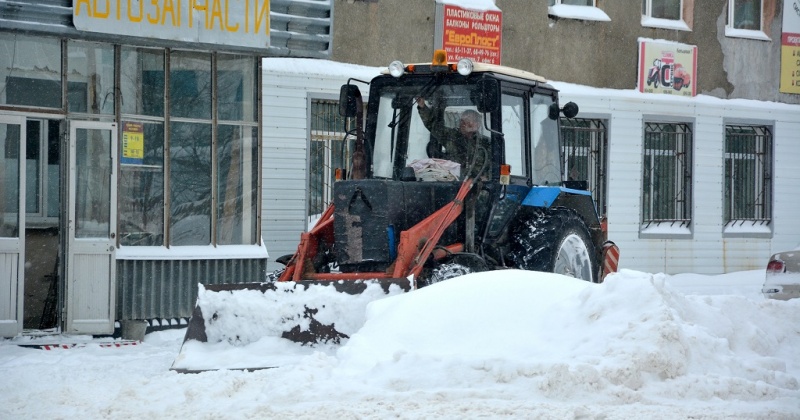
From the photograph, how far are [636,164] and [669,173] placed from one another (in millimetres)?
935

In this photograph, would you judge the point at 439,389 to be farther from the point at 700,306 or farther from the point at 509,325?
the point at 700,306

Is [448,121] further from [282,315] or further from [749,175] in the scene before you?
[749,175]

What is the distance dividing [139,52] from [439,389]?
6.25m

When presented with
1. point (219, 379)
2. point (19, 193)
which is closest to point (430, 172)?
point (219, 379)

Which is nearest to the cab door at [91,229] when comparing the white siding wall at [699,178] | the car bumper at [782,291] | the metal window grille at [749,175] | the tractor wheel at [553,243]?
the tractor wheel at [553,243]

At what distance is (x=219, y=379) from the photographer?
23.1 feet

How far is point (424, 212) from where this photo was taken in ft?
30.6

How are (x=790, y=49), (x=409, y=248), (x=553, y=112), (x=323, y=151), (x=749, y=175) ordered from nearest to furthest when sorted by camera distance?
(x=409, y=248), (x=553, y=112), (x=323, y=151), (x=749, y=175), (x=790, y=49)

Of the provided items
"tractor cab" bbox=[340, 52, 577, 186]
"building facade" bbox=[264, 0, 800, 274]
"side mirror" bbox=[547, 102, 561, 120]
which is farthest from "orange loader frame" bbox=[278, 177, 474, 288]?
"building facade" bbox=[264, 0, 800, 274]

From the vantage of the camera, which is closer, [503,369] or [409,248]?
[503,369]

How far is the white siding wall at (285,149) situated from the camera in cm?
1425

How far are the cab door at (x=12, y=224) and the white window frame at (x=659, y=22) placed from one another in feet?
35.3

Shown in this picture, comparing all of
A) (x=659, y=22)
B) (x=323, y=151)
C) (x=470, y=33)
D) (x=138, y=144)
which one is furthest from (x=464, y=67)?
(x=659, y=22)

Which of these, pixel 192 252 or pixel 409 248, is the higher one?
pixel 409 248
